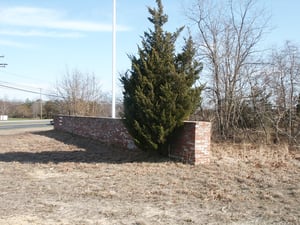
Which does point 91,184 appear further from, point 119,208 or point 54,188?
point 119,208

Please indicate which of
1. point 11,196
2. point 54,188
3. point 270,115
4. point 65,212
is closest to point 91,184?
point 54,188

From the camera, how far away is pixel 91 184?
8.25 metres

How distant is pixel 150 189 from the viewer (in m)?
7.65

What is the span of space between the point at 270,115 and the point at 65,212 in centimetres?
1119

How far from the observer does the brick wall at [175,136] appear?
10.2 m

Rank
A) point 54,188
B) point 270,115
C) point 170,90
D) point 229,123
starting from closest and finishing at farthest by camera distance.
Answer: point 54,188
point 170,90
point 270,115
point 229,123

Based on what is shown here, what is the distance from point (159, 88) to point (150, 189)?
380cm

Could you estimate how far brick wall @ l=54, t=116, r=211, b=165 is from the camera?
10250 millimetres

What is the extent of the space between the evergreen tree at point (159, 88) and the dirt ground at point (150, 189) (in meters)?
1.00

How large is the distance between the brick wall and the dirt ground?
38cm

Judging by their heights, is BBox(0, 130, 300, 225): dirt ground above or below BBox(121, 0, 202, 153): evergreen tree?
below

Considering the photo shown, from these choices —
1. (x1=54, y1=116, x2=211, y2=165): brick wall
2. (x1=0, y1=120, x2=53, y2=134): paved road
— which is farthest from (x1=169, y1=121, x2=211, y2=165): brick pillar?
(x1=0, y1=120, x2=53, y2=134): paved road

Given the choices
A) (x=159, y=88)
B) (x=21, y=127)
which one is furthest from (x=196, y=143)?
(x=21, y=127)

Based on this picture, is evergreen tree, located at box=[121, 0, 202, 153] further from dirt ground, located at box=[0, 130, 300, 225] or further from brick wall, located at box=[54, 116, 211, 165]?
→ dirt ground, located at box=[0, 130, 300, 225]
